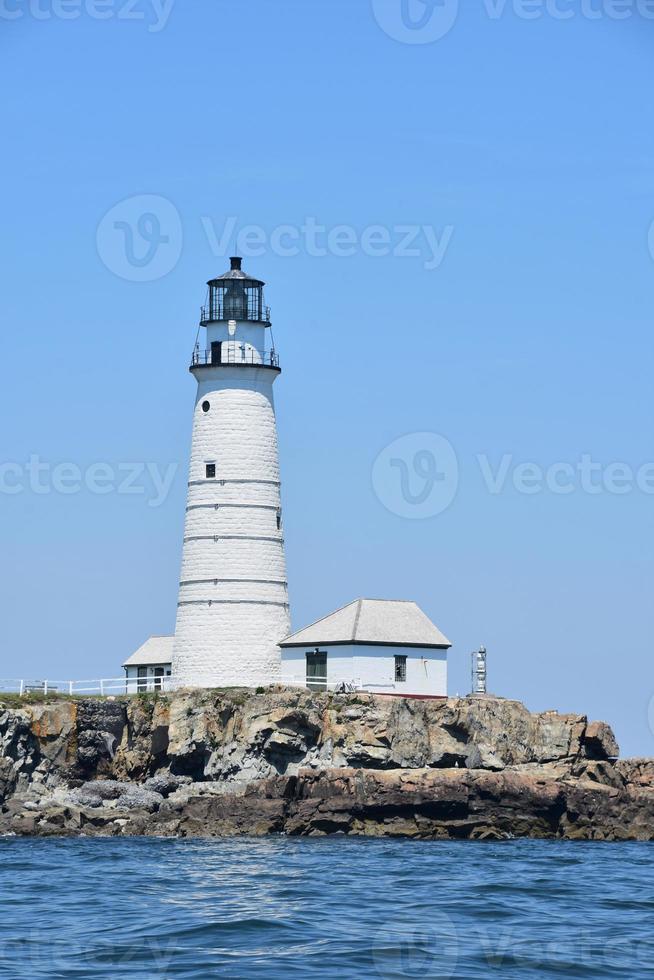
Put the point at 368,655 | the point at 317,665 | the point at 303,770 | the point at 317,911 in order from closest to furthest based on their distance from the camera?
1. the point at 317,911
2. the point at 303,770
3. the point at 368,655
4. the point at 317,665

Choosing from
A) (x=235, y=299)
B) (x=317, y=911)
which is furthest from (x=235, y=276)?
(x=317, y=911)

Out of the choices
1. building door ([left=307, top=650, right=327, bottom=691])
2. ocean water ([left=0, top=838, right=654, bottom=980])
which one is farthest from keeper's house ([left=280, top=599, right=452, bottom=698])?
ocean water ([left=0, top=838, right=654, bottom=980])

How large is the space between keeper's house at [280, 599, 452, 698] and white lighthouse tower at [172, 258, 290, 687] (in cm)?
91

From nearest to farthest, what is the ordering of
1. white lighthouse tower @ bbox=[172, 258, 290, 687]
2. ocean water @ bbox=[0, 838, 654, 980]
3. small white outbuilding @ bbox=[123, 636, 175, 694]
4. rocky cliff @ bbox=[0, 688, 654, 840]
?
1. ocean water @ bbox=[0, 838, 654, 980]
2. rocky cliff @ bbox=[0, 688, 654, 840]
3. white lighthouse tower @ bbox=[172, 258, 290, 687]
4. small white outbuilding @ bbox=[123, 636, 175, 694]

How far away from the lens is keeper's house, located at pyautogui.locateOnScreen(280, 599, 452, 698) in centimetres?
5350

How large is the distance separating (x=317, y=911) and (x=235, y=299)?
2738 centimetres

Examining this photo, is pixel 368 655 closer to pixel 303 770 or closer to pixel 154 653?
pixel 303 770

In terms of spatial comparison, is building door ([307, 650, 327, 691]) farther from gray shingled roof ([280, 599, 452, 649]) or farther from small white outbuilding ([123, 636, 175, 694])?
small white outbuilding ([123, 636, 175, 694])

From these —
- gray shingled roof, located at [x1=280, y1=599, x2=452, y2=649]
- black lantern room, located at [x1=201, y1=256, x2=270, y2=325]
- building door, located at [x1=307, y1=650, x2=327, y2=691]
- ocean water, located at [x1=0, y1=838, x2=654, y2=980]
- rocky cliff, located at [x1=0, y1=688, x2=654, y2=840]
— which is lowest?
ocean water, located at [x1=0, y1=838, x2=654, y2=980]

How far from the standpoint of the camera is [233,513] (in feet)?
176

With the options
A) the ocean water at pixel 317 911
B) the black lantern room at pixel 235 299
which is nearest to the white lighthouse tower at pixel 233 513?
the black lantern room at pixel 235 299

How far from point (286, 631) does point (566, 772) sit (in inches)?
408

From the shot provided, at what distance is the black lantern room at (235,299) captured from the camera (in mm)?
54406

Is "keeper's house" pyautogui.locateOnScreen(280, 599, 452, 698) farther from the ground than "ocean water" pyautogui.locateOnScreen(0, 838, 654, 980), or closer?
farther from the ground
